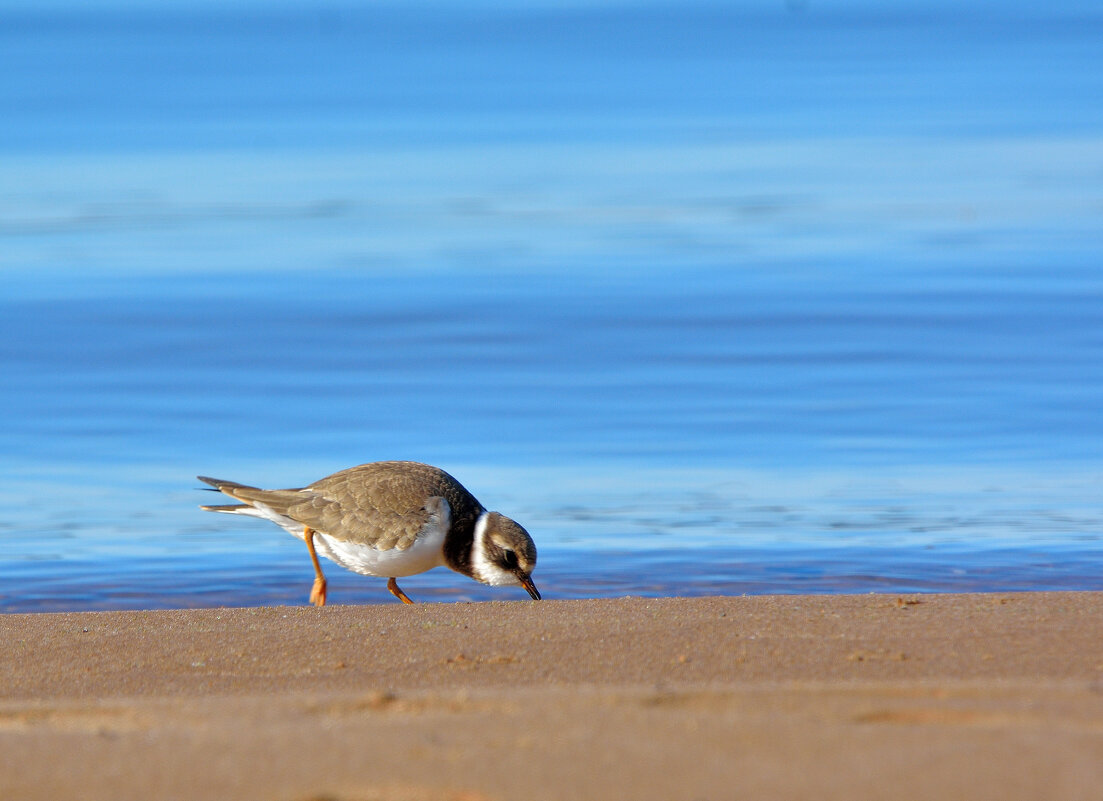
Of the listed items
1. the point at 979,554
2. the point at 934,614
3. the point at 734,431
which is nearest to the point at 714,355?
the point at 734,431

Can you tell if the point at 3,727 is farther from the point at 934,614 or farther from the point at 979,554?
the point at 979,554

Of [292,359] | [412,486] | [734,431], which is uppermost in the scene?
[292,359]

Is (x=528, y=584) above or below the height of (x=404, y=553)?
below

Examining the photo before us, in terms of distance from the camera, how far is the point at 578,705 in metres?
3.10

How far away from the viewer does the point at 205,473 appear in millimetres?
9602

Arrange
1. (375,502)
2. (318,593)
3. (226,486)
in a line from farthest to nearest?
(226,486), (375,502), (318,593)

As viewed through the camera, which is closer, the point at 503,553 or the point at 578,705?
the point at 578,705

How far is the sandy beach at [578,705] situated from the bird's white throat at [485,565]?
6.04 ft

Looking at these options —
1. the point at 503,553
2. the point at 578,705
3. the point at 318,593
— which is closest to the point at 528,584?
the point at 503,553

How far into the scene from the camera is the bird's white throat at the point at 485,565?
6.73 m

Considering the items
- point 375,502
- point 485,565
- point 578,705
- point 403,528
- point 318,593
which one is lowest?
point 578,705

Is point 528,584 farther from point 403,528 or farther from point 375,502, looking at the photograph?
point 375,502

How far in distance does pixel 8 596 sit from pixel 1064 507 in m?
5.52

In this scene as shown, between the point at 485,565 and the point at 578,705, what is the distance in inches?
146
